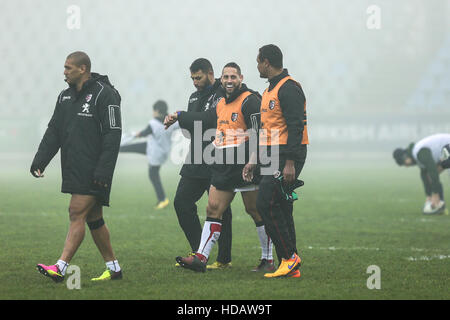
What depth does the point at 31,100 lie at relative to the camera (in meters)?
63.6

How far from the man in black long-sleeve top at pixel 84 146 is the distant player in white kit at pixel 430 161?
8.18 m

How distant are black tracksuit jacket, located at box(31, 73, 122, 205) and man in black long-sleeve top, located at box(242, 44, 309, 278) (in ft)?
4.47

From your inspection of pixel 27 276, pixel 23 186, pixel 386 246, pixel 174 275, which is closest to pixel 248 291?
pixel 174 275

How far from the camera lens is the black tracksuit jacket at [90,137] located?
646 centimetres

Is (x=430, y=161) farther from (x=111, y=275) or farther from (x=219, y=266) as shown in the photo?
(x=111, y=275)

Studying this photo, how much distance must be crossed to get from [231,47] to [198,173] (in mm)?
55514

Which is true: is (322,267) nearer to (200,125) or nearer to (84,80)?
(200,125)

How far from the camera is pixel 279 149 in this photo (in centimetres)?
688

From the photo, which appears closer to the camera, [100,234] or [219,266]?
[100,234]

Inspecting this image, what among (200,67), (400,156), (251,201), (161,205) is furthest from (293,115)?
(161,205)

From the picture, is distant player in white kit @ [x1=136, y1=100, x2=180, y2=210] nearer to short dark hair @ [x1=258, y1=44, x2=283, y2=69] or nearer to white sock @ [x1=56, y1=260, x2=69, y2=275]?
short dark hair @ [x1=258, y1=44, x2=283, y2=69]

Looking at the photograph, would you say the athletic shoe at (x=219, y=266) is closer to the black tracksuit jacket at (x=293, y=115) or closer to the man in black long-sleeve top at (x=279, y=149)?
the man in black long-sleeve top at (x=279, y=149)

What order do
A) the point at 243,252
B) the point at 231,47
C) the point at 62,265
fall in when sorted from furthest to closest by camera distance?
→ the point at 231,47, the point at 243,252, the point at 62,265

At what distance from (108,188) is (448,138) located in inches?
334
